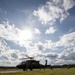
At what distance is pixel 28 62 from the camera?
50875mm

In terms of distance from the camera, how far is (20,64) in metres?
50.2

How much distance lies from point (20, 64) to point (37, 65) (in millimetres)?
5683

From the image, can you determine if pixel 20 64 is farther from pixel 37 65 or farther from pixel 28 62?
pixel 37 65

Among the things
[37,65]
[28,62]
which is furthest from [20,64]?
[37,65]

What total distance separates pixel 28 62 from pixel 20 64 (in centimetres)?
238

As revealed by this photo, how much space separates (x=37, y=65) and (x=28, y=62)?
142 inches

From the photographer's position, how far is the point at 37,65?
53.1m
